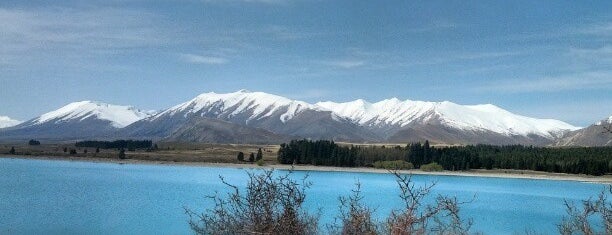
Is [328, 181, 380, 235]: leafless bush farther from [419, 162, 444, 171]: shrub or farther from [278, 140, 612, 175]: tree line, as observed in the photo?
[419, 162, 444, 171]: shrub

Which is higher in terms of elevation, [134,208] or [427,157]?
[427,157]

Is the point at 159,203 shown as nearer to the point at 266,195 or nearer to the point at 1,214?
the point at 1,214

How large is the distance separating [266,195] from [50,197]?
50459 mm

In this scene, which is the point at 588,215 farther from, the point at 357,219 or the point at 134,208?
the point at 134,208

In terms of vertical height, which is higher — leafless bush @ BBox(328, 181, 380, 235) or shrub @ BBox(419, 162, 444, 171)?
shrub @ BBox(419, 162, 444, 171)

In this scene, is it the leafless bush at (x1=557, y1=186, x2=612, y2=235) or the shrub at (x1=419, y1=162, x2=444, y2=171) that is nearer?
the leafless bush at (x1=557, y1=186, x2=612, y2=235)

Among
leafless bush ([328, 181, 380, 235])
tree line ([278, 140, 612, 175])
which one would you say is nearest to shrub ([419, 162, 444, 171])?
tree line ([278, 140, 612, 175])

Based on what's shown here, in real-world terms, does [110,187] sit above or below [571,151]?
below

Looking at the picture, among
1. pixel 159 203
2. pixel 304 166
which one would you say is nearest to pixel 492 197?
pixel 159 203

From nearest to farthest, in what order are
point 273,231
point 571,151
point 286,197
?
1. point 273,231
2. point 286,197
3. point 571,151

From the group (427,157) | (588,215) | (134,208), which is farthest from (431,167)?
(588,215)

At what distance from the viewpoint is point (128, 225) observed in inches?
1592

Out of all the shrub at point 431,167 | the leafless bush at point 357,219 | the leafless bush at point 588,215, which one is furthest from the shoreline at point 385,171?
the leafless bush at point 357,219

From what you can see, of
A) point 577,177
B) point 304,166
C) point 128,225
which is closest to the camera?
point 128,225
